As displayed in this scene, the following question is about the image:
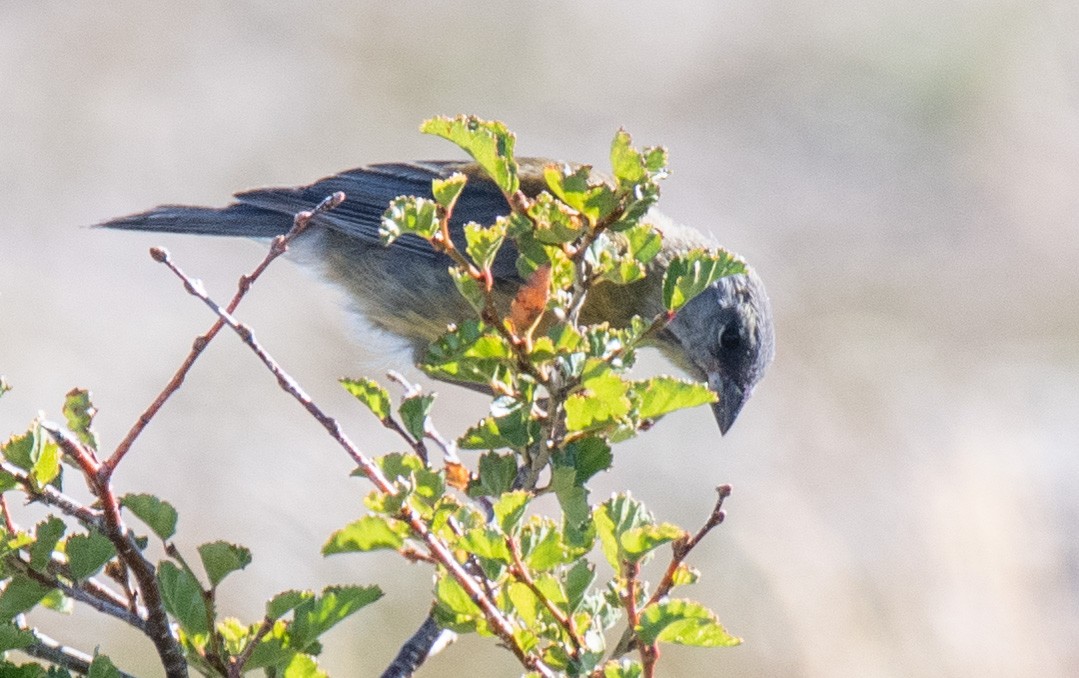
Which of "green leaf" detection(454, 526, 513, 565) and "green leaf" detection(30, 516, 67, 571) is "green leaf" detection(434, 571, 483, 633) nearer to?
"green leaf" detection(454, 526, 513, 565)

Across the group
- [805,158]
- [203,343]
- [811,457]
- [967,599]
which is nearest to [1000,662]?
[967,599]

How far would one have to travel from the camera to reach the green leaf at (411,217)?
1.83m

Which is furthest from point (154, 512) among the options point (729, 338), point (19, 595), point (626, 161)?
point (729, 338)

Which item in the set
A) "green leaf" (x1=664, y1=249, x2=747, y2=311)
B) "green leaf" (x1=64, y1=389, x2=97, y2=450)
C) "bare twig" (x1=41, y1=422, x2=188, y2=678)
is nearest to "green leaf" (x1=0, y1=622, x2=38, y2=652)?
"bare twig" (x1=41, y1=422, x2=188, y2=678)

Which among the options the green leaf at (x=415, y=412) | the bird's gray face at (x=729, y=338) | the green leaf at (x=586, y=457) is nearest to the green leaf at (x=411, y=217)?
the green leaf at (x=415, y=412)

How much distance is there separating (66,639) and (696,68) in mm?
5608

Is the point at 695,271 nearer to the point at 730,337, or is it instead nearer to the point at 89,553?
the point at 89,553

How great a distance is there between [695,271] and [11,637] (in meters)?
0.96

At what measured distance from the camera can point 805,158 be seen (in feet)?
28.6

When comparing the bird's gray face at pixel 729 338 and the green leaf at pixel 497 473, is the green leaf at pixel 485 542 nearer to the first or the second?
the green leaf at pixel 497 473

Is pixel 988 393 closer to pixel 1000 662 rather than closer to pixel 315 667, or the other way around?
pixel 1000 662

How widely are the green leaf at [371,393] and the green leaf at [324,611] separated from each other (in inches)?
9.5

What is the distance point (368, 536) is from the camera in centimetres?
Result: 161

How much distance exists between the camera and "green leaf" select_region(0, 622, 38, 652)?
1726 millimetres
